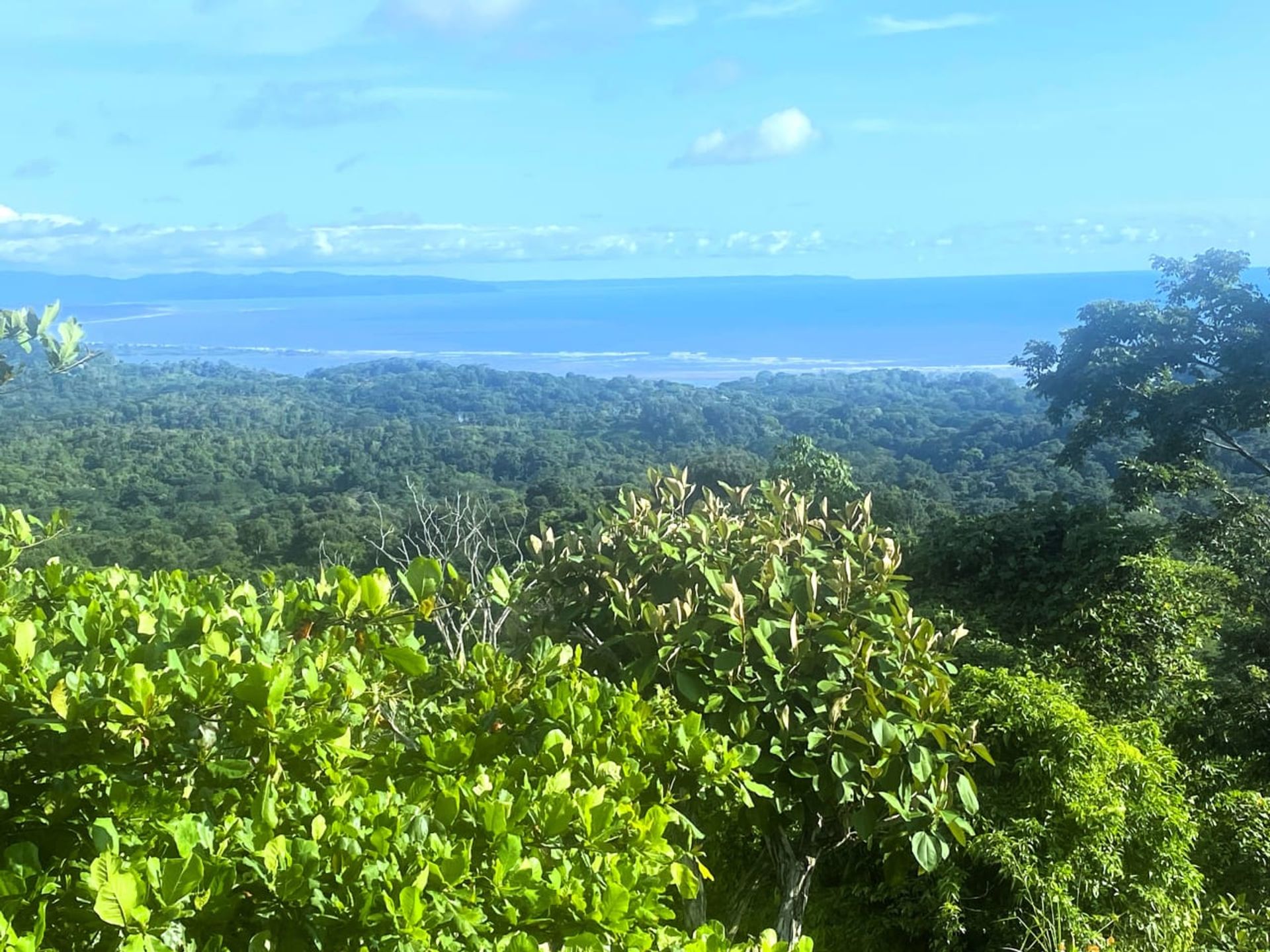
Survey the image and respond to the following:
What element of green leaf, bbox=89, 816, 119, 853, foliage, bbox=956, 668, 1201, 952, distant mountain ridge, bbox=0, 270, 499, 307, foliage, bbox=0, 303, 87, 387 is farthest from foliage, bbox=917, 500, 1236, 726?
distant mountain ridge, bbox=0, 270, 499, 307

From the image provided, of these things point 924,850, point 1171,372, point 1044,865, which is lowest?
point 1044,865

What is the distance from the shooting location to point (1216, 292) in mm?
9734

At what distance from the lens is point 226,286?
457 feet

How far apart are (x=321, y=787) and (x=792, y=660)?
44.7 inches

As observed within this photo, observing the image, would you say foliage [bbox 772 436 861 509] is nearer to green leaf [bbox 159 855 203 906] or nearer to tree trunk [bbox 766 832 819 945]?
tree trunk [bbox 766 832 819 945]

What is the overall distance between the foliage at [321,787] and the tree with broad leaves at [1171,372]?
752 centimetres

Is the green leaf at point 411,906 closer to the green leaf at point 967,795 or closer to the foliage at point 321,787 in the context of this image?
the foliage at point 321,787

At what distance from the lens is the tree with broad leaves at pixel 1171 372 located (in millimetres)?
8703

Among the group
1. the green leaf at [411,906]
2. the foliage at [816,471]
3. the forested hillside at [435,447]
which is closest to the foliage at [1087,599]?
the foliage at [816,471]

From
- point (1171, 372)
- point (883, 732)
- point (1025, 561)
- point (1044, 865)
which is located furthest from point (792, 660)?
point (1171, 372)

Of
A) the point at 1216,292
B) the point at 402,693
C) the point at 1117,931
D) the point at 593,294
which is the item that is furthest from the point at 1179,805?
the point at 593,294

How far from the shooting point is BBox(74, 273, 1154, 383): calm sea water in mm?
65500

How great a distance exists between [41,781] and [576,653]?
91cm

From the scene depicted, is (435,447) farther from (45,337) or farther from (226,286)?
(226,286)
